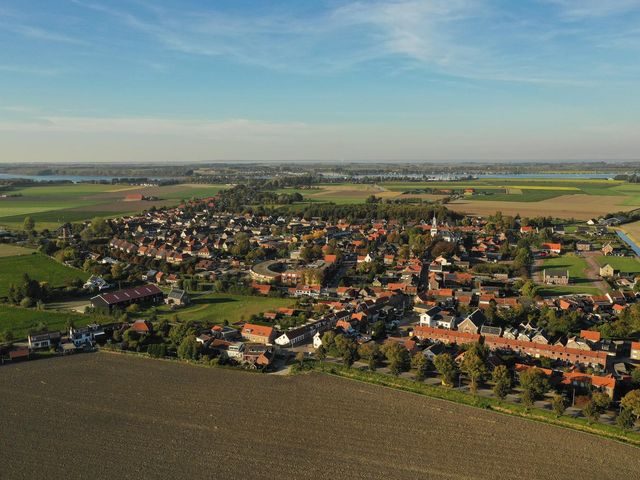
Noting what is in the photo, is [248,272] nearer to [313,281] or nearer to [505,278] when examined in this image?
[313,281]

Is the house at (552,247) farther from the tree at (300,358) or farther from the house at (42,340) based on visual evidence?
the house at (42,340)

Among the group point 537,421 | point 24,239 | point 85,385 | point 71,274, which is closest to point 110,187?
point 24,239

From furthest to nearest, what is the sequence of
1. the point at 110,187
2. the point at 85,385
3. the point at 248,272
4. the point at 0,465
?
the point at 110,187
the point at 248,272
the point at 85,385
the point at 0,465

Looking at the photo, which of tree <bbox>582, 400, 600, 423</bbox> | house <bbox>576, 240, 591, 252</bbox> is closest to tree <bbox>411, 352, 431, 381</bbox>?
tree <bbox>582, 400, 600, 423</bbox>

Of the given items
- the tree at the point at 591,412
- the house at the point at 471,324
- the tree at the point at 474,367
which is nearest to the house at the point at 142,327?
the tree at the point at 474,367

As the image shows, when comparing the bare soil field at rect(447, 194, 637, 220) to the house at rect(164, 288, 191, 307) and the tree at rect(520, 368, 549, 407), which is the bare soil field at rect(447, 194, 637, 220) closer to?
the house at rect(164, 288, 191, 307)

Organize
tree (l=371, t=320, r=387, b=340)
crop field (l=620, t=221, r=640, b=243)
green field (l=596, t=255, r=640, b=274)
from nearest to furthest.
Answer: tree (l=371, t=320, r=387, b=340) → green field (l=596, t=255, r=640, b=274) → crop field (l=620, t=221, r=640, b=243)

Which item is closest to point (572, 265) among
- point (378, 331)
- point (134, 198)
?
point (378, 331)
